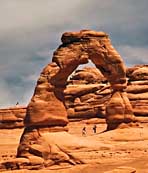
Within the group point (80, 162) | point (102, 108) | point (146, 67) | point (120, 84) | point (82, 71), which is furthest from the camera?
point (82, 71)

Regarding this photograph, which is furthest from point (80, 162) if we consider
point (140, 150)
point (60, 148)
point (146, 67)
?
point (146, 67)

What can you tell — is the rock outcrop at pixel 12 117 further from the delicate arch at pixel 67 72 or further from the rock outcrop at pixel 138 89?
the delicate arch at pixel 67 72

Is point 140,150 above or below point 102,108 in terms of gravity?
below

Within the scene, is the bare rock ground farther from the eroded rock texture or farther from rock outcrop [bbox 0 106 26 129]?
rock outcrop [bbox 0 106 26 129]

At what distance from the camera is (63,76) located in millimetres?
33125

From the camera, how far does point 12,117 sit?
56625 millimetres

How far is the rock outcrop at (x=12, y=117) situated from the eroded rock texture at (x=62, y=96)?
21.7 meters

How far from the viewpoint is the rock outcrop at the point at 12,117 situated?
56.2m

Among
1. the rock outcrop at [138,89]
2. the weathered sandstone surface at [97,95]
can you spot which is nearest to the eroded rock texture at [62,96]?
the rock outcrop at [138,89]

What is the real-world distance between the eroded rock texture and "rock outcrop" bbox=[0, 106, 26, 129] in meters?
21.7

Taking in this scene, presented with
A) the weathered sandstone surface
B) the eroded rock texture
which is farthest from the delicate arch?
the weathered sandstone surface

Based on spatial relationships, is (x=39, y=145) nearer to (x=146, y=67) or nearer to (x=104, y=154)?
(x=104, y=154)

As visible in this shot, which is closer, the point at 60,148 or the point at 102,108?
the point at 60,148

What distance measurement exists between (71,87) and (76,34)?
2269 cm
